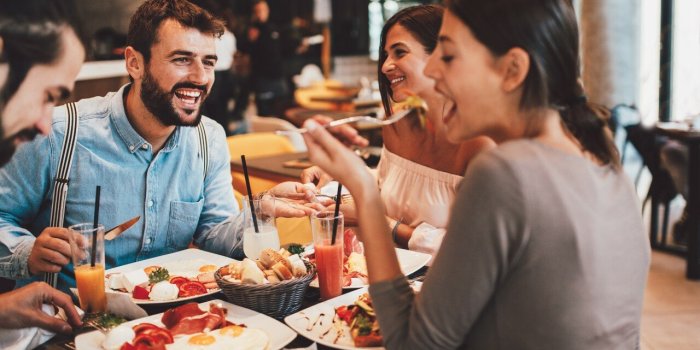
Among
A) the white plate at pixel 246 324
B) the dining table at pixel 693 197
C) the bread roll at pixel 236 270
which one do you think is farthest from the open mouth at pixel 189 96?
the dining table at pixel 693 197

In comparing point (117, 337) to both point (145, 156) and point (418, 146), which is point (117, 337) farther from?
point (418, 146)

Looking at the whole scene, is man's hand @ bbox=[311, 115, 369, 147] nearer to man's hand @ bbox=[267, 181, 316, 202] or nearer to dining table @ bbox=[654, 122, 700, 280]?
man's hand @ bbox=[267, 181, 316, 202]

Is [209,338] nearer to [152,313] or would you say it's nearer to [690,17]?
[152,313]

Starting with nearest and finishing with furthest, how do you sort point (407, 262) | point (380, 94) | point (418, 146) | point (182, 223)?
point (407, 262) → point (182, 223) → point (418, 146) → point (380, 94)

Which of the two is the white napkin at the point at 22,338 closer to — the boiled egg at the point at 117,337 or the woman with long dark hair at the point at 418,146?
the boiled egg at the point at 117,337

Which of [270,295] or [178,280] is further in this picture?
[178,280]

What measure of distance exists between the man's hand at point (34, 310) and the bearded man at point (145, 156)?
2.47 ft

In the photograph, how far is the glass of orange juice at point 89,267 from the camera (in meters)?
1.84

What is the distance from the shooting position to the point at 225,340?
163 cm

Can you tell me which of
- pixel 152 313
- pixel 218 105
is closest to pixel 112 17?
pixel 218 105

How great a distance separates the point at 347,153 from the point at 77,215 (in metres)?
1.42

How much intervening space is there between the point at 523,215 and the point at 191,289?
112cm

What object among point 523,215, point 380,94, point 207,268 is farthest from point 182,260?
point 523,215

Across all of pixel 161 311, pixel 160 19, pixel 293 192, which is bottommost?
pixel 161 311
